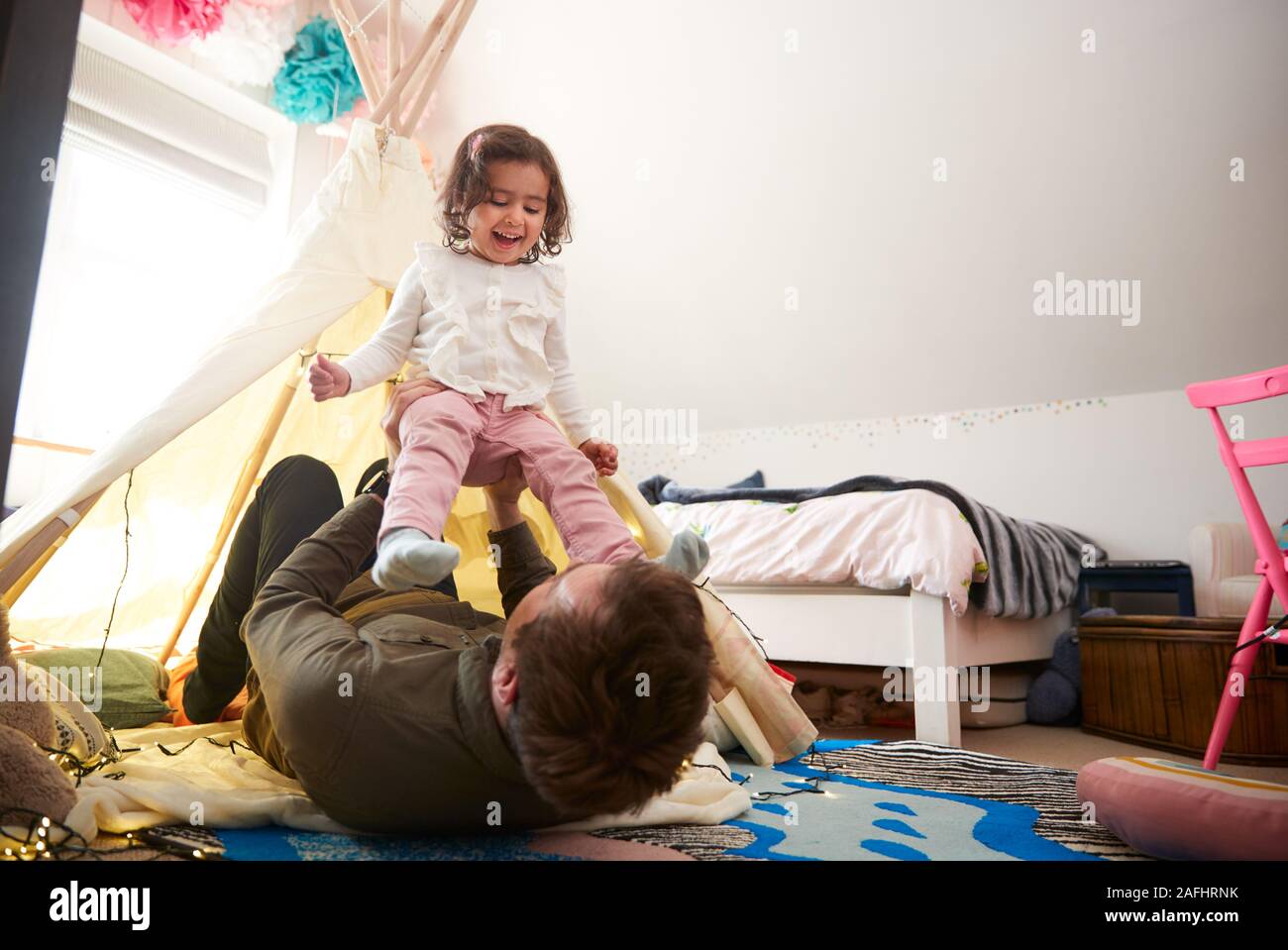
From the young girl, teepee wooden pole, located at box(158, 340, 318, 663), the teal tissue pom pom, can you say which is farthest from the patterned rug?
the teal tissue pom pom

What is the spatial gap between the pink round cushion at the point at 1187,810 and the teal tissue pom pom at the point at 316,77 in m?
2.83

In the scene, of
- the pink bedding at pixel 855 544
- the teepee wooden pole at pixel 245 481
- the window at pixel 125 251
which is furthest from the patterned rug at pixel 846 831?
the window at pixel 125 251

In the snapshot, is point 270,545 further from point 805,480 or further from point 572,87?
point 805,480

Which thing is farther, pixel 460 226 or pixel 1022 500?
pixel 1022 500

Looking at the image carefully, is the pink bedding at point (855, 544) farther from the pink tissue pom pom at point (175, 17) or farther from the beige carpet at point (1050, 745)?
the pink tissue pom pom at point (175, 17)

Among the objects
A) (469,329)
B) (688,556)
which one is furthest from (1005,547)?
(469,329)

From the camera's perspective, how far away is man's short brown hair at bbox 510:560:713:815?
769 mm

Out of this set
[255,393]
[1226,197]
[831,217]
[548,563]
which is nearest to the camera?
[548,563]

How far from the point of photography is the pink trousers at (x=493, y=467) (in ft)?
3.65

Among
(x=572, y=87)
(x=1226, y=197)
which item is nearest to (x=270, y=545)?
(x=572, y=87)

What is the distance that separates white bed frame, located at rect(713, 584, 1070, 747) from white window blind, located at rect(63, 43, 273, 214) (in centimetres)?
232

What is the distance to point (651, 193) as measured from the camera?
136 inches

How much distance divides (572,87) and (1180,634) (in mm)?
2754

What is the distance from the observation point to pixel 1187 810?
104 cm
